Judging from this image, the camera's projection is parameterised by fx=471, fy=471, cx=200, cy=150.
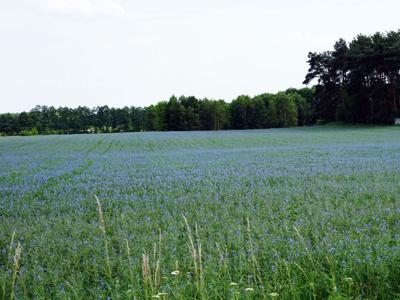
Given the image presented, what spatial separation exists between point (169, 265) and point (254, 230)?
1957 millimetres

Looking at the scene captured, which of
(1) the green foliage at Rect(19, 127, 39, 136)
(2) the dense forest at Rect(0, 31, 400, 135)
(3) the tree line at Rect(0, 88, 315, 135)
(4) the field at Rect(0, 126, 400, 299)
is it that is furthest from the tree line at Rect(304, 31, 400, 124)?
(1) the green foliage at Rect(19, 127, 39, 136)

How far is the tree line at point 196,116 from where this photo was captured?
352ft

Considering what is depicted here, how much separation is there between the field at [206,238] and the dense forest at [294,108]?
179 feet

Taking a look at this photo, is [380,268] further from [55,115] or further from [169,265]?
[55,115]

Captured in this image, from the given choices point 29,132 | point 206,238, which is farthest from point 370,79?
point 29,132

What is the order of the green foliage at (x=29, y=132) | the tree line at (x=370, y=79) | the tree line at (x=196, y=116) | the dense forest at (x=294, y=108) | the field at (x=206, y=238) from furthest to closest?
the green foliage at (x=29, y=132) → the tree line at (x=196, y=116) → the dense forest at (x=294, y=108) → the tree line at (x=370, y=79) → the field at (x=206, y=238)

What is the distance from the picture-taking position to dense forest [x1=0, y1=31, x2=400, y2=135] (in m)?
64.5

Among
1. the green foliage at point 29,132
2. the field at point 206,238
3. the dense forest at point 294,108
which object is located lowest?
the field at point 206,238

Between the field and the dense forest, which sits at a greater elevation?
the dense forest

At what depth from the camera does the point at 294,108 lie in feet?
354

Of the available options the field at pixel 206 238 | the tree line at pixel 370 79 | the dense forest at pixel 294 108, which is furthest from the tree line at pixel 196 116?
the field at pixel 206 238

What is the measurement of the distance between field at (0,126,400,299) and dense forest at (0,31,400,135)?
54.4m

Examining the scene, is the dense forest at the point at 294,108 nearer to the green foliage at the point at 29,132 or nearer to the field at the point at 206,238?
the green foliage at the point at 29,132

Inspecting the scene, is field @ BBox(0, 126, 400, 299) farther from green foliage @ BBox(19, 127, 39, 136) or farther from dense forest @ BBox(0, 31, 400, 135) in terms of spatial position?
green foliage @ BBox(19, 127, 39, 136)
